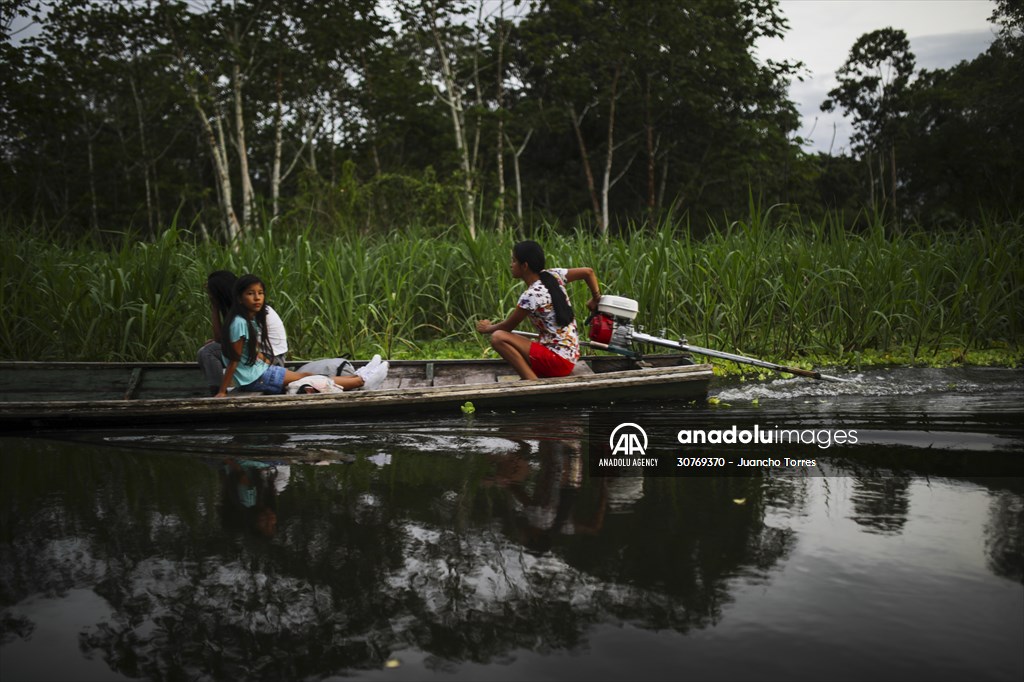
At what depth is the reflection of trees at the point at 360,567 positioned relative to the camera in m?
2.48

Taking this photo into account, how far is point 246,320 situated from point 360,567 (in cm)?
307

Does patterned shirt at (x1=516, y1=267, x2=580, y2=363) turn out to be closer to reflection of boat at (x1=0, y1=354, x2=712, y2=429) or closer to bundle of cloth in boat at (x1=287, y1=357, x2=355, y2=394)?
reflection of boat at (x1=0, y1=354, x2=712, y2=429)

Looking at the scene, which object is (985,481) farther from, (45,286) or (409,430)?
(45,286)

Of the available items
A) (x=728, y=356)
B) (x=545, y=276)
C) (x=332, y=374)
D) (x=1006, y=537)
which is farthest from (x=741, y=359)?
Answer: (x=332, y=374)

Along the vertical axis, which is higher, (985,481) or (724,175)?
(724,175)

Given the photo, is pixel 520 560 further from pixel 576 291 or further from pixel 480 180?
pixel 480 180

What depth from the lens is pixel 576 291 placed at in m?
7.88

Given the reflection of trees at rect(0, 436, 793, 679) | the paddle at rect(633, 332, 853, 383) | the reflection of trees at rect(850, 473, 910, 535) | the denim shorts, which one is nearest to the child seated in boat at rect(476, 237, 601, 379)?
the paddle at rect(633, 332, 853, 383)

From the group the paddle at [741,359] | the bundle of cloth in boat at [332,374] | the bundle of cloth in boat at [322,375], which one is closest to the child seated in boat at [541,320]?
the paddle at [741,359]

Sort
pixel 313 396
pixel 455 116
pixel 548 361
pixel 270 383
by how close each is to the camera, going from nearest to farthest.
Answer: pixel 313 396 → pixel 270 383 → pixel 548 361 → pixel 455 116

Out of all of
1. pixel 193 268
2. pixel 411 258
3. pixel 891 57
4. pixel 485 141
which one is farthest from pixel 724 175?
pixel 193 268

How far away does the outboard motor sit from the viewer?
603cm

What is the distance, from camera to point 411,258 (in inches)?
320

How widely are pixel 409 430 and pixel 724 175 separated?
19.1m
